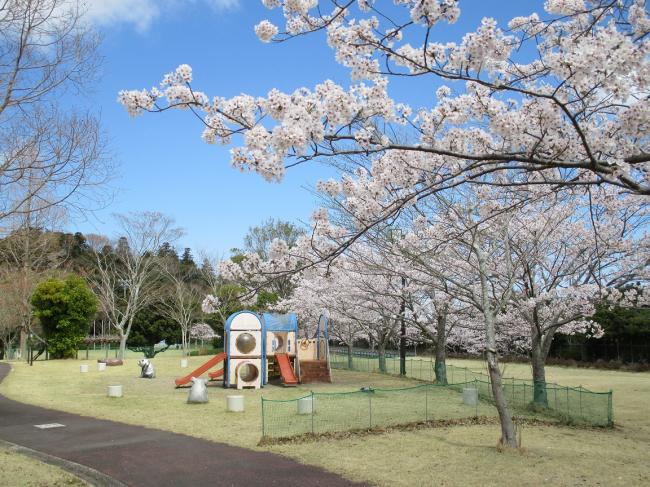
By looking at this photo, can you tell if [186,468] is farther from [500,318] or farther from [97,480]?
[500,318]

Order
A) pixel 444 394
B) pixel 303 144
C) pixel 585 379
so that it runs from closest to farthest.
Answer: pixel 303 144
pixel 444 394
pixel 585 379

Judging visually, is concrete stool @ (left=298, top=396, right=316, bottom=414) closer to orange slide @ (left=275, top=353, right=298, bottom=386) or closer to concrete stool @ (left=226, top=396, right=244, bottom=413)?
concrete stool @ (left=226, top=396, right=244, bottom=413)

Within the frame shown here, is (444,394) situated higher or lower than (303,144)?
lower

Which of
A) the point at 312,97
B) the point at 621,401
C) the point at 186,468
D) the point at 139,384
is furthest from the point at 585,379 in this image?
the point at 312,97

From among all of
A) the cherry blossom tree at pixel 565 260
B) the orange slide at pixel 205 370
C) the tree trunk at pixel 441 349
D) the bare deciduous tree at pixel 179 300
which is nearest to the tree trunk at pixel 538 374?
the cherry blossom tree at pixel 565 260

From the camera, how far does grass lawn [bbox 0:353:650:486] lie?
8359 millimetres

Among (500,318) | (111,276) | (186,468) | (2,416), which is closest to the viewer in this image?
(186,468)

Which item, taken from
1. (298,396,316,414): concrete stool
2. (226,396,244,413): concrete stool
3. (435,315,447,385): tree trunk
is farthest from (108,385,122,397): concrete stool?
(435,315,447,385): tree trunk

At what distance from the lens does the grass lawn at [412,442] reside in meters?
8.36

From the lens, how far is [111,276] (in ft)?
133

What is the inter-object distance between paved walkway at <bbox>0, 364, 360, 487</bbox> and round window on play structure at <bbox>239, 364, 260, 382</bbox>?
28.1 ft

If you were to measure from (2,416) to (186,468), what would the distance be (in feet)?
24.2

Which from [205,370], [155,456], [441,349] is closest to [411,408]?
[441,349]

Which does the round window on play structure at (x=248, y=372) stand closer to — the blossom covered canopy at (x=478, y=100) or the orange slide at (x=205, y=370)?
the orange slide at (x=205, y=370)
